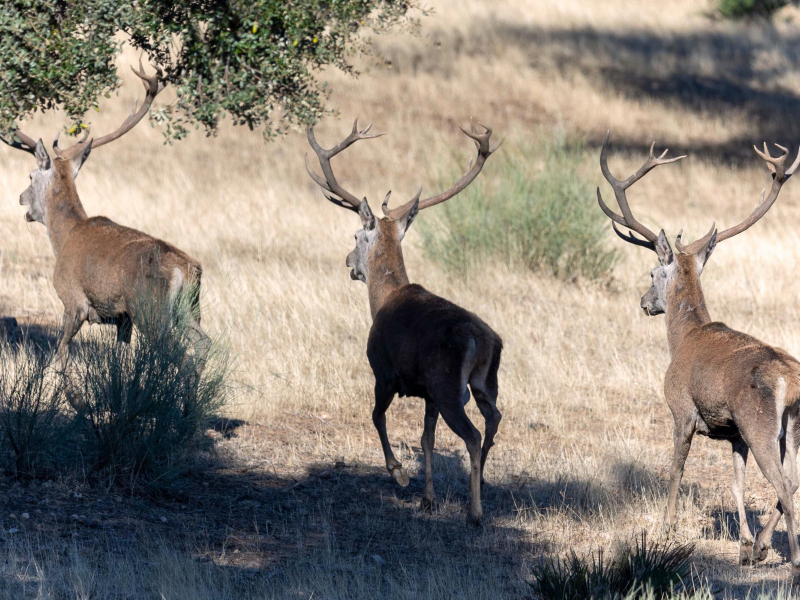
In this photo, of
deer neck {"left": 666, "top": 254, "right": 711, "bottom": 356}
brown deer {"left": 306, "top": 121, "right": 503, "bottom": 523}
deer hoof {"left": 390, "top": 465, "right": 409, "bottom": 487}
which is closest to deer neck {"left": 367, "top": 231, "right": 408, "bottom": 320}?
brown deer {"left": 306, "top": 121, "right": 503, "bottom": 523}

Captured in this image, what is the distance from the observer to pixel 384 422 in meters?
7.37

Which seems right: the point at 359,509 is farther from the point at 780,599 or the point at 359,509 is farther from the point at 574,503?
the point at 780,599

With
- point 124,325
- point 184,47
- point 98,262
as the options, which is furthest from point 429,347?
point 184,47

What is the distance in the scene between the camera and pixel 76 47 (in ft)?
29.2

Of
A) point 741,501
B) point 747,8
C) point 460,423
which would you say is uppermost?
point 747,8

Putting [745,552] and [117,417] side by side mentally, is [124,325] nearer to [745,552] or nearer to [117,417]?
[117,417]

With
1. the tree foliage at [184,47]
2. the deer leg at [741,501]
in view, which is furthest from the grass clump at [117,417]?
the deer leg at [741,501]

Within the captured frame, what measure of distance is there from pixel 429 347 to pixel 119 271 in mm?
3177

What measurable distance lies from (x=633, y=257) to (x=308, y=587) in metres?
12.4

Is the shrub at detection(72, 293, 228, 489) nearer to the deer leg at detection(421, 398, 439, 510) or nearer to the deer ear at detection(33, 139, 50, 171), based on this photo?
the deer leg at detection(421, 398, 439, 510)

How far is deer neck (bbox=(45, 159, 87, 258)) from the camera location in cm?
954

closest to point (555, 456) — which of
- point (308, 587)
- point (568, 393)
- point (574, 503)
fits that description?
point (574, 503)

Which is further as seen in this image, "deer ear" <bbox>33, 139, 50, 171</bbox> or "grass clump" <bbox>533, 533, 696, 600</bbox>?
"deer ear" <bbox>33, 139, 50, 171</bbox>

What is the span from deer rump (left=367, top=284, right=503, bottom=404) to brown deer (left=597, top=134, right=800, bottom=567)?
131cm
